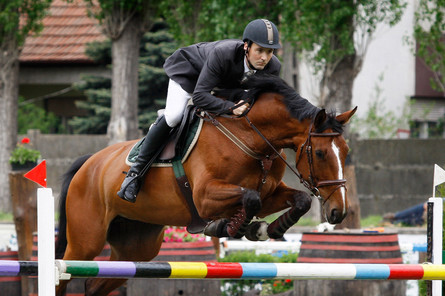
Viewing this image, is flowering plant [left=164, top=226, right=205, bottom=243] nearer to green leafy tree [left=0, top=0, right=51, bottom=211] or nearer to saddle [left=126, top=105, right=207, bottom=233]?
saddle [left=126, top=105, right=207, bottom=233]

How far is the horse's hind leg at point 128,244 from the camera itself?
566 cm

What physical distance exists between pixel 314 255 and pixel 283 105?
1.79 m

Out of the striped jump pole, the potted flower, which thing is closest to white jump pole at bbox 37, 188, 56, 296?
the striped jump pole

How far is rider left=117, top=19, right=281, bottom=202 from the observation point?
472 centimetres

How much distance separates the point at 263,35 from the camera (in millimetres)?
4641

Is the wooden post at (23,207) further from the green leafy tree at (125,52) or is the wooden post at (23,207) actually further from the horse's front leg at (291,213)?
the green leafy tree at (125,52)

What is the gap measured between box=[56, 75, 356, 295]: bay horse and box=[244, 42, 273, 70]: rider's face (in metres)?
0.09

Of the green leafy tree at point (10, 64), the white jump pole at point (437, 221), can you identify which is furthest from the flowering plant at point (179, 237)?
the green leafy tree at point (10, 64)

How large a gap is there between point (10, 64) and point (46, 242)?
13438 mm

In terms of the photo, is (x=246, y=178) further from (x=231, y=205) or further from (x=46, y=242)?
(x=46, y=242)

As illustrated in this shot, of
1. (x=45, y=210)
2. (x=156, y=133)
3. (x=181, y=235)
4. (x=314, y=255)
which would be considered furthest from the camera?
(x=181, y=235)

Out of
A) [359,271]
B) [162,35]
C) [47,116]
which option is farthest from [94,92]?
[359,271]

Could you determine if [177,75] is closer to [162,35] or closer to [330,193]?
[330,193]

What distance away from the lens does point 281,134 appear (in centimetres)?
475
